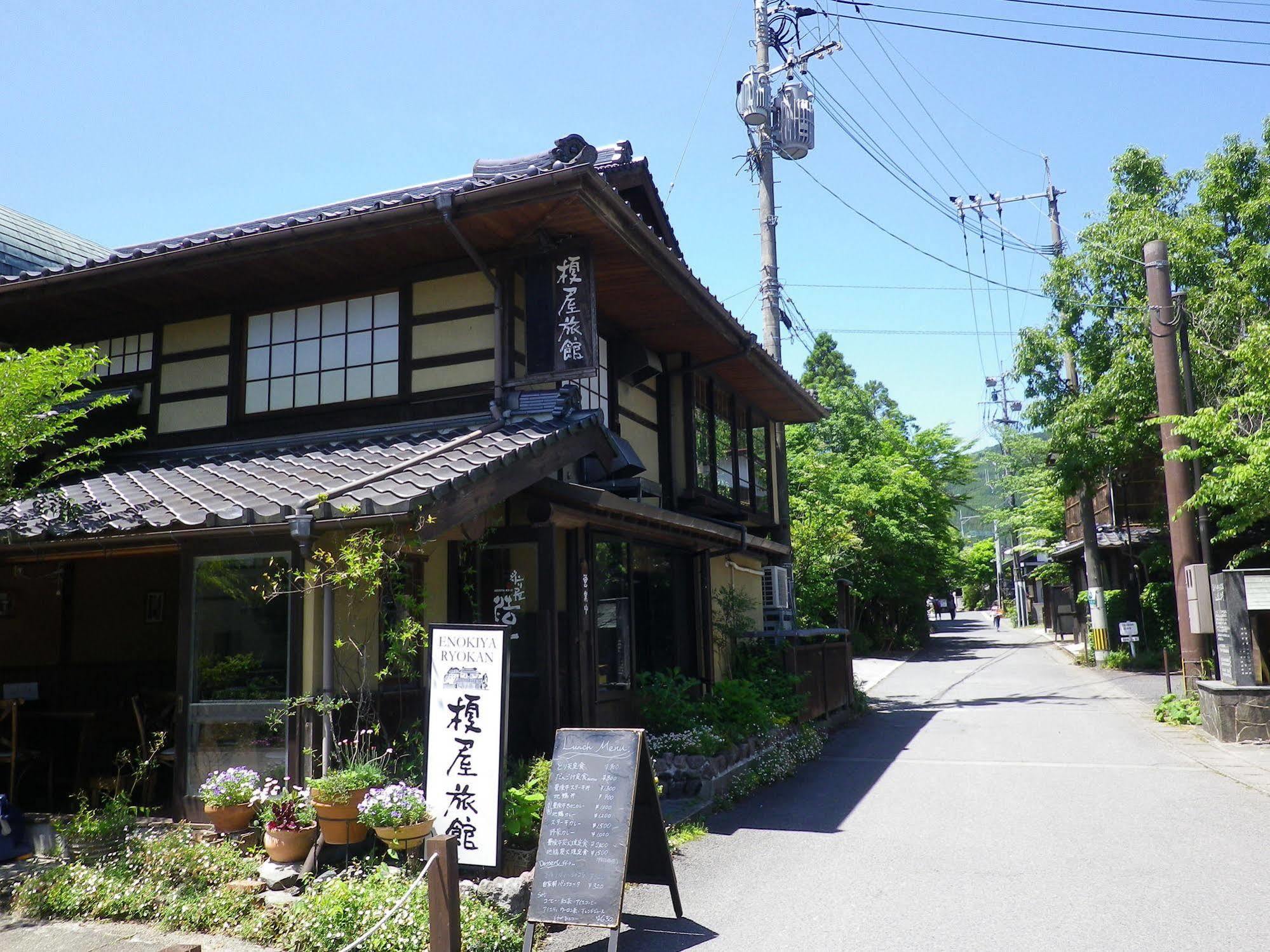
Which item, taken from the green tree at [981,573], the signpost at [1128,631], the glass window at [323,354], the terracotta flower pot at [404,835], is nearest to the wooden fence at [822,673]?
the glass window at [323,354]

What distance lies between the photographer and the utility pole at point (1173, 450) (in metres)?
14.9

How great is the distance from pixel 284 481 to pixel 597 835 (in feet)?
13.3

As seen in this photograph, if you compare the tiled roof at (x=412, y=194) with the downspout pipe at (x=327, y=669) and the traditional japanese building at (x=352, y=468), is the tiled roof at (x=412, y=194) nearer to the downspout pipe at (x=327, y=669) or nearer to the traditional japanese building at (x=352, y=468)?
the traditional japanese building at (x=352, y=468)

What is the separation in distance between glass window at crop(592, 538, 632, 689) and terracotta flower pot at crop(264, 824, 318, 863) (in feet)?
13.7

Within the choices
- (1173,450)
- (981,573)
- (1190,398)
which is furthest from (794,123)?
(981,573)

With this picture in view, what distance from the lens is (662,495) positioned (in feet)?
43.9

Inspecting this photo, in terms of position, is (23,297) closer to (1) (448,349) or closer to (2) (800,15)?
(1) (448,349)

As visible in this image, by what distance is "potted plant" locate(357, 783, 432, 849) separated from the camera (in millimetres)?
5824

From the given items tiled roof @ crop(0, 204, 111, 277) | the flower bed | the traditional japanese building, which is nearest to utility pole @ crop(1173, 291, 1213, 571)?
the traditional japanese building

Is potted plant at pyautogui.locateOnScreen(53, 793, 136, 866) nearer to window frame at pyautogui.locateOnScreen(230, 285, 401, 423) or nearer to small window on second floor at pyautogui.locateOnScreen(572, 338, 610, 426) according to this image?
window frame at pyautogui.locateOnScreen(230, 285, 401, 423)

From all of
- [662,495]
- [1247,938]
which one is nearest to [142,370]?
[662,495]

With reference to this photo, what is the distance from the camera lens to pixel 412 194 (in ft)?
44.0

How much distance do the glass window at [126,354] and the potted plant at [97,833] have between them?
20.3 feet

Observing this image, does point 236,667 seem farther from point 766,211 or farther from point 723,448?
point 766,211
